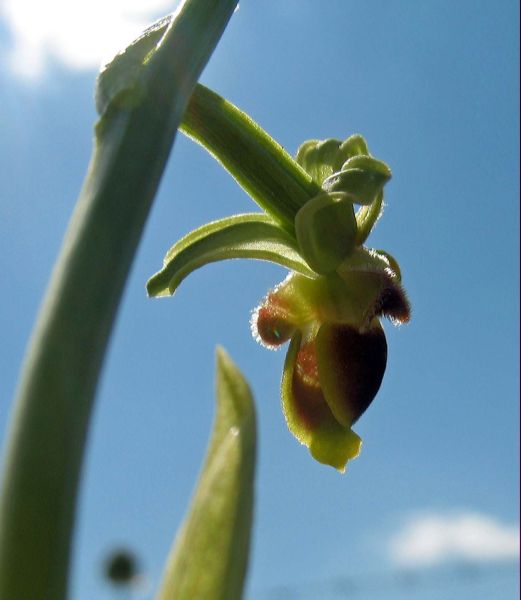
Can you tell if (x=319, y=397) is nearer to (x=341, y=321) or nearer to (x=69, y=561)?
(x=341, y=321)

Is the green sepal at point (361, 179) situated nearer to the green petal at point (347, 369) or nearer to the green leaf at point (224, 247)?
the green leaf at point (224, 247)

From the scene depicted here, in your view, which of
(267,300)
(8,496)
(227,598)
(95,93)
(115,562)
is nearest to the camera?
(8,496)

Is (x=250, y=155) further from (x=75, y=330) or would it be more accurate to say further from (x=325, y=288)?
(x=75, y=330)

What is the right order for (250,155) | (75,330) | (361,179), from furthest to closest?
(361,179), (250,155), (75,330)

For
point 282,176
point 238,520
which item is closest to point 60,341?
point 238,520

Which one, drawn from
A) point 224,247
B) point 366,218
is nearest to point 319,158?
point 366,218

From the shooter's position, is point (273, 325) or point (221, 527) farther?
point (273, 325)
